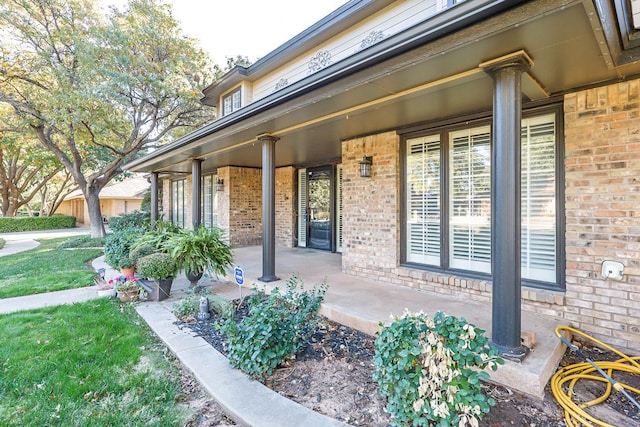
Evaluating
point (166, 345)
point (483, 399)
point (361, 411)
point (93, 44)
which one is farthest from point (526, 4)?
point (93, 44)

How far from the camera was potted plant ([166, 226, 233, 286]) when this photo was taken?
16.2 feet

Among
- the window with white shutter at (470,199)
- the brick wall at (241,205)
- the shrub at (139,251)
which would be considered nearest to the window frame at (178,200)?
the brick wall at (241,205)

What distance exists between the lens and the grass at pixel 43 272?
5496 millimetres

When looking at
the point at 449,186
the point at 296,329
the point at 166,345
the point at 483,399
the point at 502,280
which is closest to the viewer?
the point at 483,399

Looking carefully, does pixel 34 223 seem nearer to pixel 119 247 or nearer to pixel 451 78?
pixel 119 247

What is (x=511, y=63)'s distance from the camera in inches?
98.7

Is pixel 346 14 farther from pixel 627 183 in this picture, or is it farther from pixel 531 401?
pixel 531 401

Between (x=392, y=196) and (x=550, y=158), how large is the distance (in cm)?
205

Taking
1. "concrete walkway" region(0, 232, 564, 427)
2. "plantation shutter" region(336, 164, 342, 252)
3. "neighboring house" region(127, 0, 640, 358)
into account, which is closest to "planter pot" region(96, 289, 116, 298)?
"concrete walkway" region(0, 232, 564, 427)

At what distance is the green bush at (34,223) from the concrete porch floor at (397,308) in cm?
2062

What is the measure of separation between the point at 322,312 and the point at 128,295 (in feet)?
9.85

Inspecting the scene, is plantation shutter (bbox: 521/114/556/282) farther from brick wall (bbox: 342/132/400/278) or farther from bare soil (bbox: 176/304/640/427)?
brick wall (bbox: 342/132/400/278)

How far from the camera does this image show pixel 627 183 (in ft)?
9.81

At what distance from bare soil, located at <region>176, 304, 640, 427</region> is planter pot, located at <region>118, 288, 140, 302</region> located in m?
2.36
